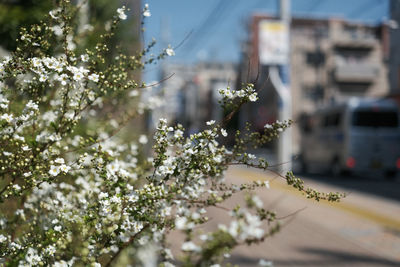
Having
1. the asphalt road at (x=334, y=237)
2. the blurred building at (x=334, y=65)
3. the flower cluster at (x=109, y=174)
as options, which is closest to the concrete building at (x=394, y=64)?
the asphalt road at (x=334, y=237)

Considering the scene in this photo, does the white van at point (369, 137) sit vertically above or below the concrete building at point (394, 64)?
below

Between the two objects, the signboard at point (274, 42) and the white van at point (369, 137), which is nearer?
the signboard at point (274, 42)

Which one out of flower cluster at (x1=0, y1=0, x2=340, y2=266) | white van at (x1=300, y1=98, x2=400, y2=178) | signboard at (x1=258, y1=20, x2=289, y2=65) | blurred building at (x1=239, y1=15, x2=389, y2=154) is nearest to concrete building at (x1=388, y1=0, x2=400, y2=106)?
white van at (x1=300, y1=98, x2=400, y2=178)


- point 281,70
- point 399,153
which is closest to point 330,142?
point 399,153

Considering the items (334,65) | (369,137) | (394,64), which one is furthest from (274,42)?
(334,65)

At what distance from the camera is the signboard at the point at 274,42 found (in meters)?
19.2

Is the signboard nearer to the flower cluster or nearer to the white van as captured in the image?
the white van

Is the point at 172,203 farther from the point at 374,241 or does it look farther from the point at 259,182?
the point at 374,241

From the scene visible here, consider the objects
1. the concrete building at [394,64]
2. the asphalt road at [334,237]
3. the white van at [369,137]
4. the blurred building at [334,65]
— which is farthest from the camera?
the blurred building at [334,65]

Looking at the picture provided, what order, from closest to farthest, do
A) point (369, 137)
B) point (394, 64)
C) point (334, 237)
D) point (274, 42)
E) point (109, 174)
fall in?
1. point (109, 174)
2. point (334, 237)
3. point (274, 42)
4. point (369, 137)
5. point (394, 64)

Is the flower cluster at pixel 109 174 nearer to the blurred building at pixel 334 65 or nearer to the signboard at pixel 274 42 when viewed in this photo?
the signboard at pixel 274 42

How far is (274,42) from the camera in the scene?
19766 mm

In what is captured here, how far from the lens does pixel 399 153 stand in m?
20.2

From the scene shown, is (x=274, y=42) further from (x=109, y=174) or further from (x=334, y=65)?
(x=334, y=65)
